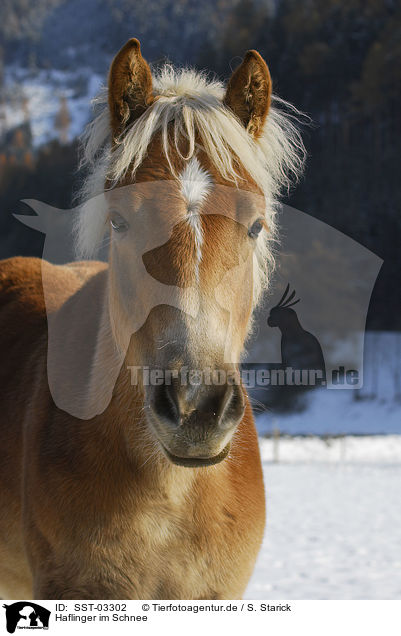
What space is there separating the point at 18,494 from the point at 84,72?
580 feet

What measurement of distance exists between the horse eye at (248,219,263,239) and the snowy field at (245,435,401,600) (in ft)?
15.0

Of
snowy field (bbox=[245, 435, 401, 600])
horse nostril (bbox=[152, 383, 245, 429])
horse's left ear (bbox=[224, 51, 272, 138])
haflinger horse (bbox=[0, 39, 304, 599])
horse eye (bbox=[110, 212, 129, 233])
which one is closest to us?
horse nostril (bbox=[152, 383, 245, 429])

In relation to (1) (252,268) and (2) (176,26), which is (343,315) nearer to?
(1) (252,268)

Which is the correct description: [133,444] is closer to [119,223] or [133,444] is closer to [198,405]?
[198,405]

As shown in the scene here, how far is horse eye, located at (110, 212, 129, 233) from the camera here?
2.36m

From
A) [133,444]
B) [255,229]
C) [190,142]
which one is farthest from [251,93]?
[133,444]

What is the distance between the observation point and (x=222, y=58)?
49.3m

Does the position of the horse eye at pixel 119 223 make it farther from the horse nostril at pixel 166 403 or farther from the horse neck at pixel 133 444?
the horse nostril at pixel 166 403

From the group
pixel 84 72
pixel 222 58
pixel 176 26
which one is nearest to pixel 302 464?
pixel 222 58

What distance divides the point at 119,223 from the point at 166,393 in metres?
0.70

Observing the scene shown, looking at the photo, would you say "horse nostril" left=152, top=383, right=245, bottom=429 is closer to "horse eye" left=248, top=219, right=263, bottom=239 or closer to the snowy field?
"horse eye" left=248, top=219, right=263, bottom=239
